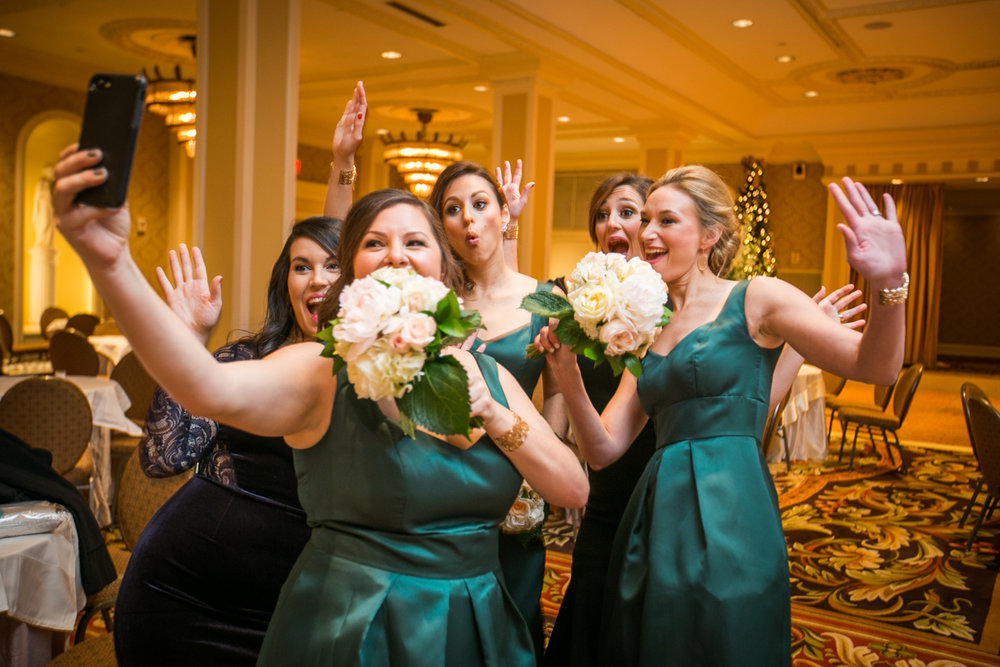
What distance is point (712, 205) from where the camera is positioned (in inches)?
82.6

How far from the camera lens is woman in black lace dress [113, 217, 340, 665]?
190 cm

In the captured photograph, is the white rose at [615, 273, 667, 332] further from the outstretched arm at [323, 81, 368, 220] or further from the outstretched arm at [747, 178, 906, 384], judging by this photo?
the outstretched arm at [323, 81, 368, 220]

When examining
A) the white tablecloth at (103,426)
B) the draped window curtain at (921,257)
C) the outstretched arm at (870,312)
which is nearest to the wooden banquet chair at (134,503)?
the outstretched arm at (870,312)

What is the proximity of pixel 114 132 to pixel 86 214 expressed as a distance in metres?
0.10

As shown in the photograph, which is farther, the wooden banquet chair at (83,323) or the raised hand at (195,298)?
the wooden banquet chair at (83,323)

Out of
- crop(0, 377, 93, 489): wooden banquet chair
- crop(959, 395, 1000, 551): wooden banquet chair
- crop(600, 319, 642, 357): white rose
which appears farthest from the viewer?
crop(959, 395, 1000, 551): wooden banquet chair

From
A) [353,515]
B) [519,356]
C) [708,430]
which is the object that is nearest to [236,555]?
[353,515]

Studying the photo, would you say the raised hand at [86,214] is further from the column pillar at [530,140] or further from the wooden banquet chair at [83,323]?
the wooden banquet chair at [83,323]

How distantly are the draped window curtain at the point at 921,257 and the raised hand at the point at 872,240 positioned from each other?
12429 millimetres

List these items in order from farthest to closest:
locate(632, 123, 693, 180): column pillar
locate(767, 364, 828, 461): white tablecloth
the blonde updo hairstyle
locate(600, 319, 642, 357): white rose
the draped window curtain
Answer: the draped window curtain, locate(632, 123, 693, 180): column pillar, locate(767, 364, 828, 461): white tablecloth, the blonde updo hairstyle, locate(600, 319, 642, 357): white rose

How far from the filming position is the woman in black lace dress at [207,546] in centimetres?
190

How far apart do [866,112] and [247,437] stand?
1171 cm

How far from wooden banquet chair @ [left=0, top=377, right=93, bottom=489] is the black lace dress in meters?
2.61

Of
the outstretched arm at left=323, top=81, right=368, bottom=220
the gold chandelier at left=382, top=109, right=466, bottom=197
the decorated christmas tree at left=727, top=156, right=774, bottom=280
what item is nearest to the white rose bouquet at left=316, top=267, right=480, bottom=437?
the outstretched arm at left=323, top=81, right=368, bottom=220
